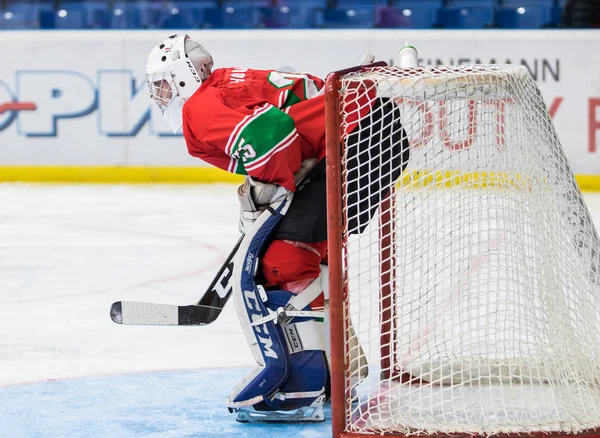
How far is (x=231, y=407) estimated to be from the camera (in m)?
2.12

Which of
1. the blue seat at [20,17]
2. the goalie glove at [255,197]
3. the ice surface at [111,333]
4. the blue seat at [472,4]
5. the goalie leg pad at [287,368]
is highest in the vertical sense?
the blue seat at [472,4]

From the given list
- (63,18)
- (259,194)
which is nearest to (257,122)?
(259,194)

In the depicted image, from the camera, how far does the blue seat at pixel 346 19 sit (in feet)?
25.0

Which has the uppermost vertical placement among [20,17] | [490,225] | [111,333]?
[20,17]

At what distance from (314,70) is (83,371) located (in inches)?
205

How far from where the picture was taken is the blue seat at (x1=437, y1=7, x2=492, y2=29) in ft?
24.5

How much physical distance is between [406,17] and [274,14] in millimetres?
1023

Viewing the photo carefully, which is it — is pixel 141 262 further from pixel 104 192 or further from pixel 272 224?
pixel 104 192

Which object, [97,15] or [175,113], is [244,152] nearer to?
[175,113]

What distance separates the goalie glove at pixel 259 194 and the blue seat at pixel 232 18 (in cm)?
571

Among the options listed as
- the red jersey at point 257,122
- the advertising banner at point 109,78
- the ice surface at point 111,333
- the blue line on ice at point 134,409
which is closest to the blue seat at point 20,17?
the advertising banner at point 109,78

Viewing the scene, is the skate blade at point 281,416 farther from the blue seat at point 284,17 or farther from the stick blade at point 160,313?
the blue seat at point 284,17

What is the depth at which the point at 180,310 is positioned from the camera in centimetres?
228

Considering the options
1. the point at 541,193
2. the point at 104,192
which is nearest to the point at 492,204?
the point at 541,193
